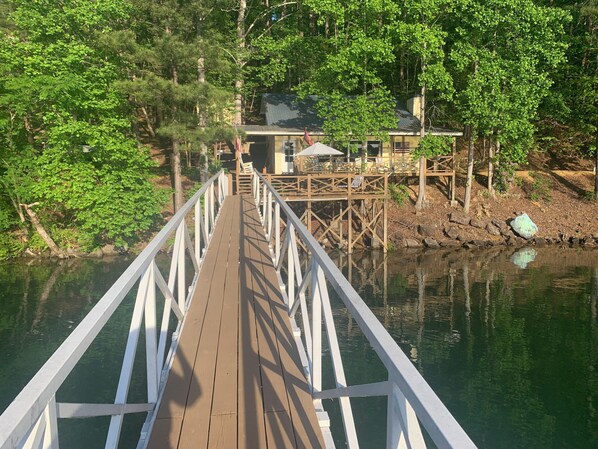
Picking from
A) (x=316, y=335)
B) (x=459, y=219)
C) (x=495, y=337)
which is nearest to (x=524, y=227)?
(x=459, y=219)

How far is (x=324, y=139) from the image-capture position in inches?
917

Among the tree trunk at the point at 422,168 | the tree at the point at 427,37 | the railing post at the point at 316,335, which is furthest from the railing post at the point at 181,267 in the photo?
the tree trunk at the point at 422,168

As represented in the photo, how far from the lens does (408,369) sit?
1566 millimetres

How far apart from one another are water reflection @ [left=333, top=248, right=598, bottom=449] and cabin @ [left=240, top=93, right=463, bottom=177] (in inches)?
228

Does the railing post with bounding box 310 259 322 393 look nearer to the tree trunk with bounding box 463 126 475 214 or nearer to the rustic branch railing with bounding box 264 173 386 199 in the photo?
the rustic branch railing with bounding box 264 173 386 199

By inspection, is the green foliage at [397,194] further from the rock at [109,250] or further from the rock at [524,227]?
the rock at [109,250]

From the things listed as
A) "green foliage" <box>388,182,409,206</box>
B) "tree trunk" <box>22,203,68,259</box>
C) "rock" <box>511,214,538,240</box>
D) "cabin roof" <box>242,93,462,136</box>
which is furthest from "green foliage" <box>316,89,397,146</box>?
"tree trunk" <box>22,203,68,259</box>

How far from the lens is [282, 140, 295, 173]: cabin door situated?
2469 cm

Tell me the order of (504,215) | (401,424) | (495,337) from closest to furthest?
(401,424) → (495,337) → (504,215)

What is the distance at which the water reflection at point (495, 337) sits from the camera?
8.61m

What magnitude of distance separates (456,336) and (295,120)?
52.6 feet

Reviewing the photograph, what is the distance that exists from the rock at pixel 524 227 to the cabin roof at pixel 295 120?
5184 mm

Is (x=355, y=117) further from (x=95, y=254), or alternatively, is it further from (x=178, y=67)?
(x=95, y=254)

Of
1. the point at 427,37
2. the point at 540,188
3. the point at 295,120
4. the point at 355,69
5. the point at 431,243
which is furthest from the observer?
the point at 540,188
